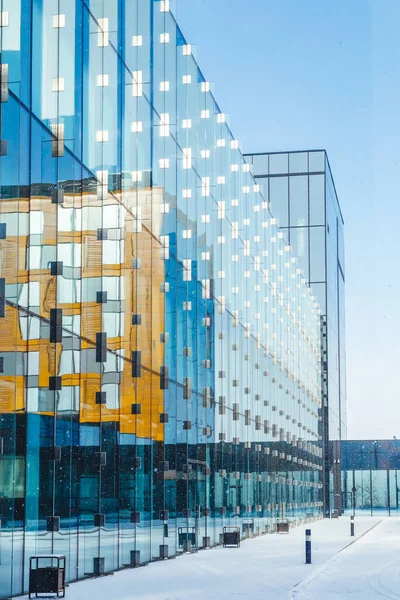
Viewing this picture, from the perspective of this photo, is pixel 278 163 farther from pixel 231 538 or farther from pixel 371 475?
pixel 231 538

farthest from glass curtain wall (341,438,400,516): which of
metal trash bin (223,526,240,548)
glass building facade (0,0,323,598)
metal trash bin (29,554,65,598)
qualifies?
metal trash bin (29,554,65,598)

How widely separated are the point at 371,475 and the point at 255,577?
73.8 meters

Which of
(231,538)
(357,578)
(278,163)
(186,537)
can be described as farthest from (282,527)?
(278,163)

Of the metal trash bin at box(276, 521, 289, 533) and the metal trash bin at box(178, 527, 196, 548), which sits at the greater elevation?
the metal trash bin at box(178, 527, 196, 548)

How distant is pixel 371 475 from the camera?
9462 centimetres

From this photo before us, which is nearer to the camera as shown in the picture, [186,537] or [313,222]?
[186,537]

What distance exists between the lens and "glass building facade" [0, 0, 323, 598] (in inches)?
742

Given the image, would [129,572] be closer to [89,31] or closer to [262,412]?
[89,31]

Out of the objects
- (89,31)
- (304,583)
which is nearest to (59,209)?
(89,31)

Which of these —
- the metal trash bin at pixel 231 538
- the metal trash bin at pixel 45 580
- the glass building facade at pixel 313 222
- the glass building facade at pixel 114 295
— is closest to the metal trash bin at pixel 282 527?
the glass building facade at pixel 114 295

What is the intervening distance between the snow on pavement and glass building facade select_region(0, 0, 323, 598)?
4.42 m

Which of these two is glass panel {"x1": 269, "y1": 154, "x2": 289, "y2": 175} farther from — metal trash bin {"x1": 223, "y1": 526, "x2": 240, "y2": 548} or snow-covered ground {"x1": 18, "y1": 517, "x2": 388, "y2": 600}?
snow-covered ground {"x1": 18, "y1": 517, "x2": 388, "y2": 600}

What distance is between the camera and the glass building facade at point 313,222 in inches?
3120

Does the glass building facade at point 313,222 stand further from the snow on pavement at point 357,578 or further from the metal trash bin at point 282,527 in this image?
the snow on pavement at point 357,578
